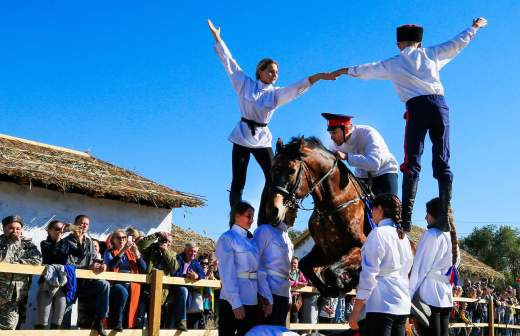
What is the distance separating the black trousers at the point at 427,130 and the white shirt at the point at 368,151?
413mm

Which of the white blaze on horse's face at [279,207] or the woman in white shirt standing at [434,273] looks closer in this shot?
the white blaze on horse's face at [279,207]

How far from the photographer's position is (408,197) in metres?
7.41

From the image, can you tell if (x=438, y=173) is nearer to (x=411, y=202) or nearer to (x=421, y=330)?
(x=411, y=202)

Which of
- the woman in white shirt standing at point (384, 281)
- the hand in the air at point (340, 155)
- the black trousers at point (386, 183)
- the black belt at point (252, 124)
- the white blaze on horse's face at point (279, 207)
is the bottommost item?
the woman in white shirt standing at point (384, 281)

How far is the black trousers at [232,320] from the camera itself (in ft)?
21.0

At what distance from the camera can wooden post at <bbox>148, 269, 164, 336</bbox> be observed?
340 inches

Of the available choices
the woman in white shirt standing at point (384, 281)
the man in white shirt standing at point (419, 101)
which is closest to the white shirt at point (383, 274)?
the woman in white shirt standing at point (384, 281)

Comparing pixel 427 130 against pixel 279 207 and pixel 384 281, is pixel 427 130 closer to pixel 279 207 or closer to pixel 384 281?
pixel 279 207

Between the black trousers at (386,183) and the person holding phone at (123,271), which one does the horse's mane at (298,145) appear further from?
the person holding phone at (123,271)

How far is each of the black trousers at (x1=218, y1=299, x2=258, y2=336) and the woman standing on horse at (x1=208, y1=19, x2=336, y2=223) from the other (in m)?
1.77

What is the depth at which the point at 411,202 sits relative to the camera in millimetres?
7445

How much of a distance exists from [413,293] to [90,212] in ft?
37.3

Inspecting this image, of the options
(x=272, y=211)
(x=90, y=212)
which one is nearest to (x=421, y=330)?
(x=272, y=211)

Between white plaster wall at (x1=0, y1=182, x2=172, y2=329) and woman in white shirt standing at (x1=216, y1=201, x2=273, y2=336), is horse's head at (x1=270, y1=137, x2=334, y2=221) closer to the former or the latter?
woman in white shirt standing at (x1=216, y1=201, x2=273, y2=336)
